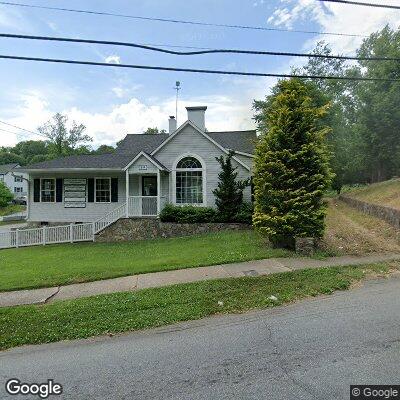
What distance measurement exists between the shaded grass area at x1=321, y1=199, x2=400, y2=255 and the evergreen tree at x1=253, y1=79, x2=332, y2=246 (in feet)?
3.14

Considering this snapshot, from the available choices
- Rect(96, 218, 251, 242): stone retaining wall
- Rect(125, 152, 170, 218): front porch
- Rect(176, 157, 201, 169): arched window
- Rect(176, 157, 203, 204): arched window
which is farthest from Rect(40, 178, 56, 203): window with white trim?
Rect(176, 157, 201, 169): arched window

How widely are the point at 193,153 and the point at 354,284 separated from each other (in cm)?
1200

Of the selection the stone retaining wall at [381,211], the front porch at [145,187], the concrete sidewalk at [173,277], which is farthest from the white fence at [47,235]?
the stone retaining wall at [381,211]

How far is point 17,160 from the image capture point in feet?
315

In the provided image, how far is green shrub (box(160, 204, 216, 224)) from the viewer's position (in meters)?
16.1

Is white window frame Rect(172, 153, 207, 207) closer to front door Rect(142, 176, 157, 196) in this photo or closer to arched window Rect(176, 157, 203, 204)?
arched window Rect(176, 157, 203, 204)

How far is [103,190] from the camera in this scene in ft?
60.1

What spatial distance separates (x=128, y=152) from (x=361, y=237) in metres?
A: 15.0

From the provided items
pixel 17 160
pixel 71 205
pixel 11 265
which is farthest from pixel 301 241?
pixel 17 160

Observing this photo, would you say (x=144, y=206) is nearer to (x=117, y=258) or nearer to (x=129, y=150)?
(x=117, y=258)

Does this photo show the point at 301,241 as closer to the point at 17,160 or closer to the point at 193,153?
the point at 193,153

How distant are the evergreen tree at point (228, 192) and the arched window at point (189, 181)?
4.70 ft

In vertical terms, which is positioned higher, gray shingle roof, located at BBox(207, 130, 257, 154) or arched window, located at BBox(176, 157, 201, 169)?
gray shingle roof, located at BBox(207, 130, 257, 154)

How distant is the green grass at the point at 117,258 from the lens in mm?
8562
